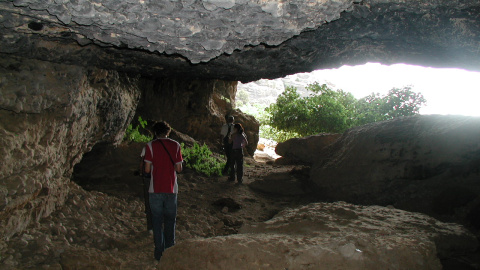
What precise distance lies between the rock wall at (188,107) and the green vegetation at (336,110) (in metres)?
2.00

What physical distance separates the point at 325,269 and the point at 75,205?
12.0 ft

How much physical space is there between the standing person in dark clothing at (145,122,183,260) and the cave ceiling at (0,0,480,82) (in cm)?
110

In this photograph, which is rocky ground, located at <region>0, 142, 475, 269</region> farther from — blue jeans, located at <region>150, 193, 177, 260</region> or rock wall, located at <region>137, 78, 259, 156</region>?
rock wall, located at <region>137, 78, 259, 156</region>

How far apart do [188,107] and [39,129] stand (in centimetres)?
817

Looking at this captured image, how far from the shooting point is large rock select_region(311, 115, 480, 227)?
14.6 ft

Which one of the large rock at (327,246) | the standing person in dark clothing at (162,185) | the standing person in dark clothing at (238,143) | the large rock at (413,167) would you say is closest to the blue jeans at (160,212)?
the standing person in dark clothing at (162,185)

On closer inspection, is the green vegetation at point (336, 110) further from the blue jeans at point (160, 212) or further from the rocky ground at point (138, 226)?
the blue jeans at point (160, 212)

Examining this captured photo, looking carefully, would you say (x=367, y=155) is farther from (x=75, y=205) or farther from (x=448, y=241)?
(x=75, y=205)

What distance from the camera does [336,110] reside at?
39.2 ft

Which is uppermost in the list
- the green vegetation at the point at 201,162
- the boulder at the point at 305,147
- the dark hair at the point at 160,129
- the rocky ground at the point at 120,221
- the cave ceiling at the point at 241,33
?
the cave ceiling at the point at 241,33

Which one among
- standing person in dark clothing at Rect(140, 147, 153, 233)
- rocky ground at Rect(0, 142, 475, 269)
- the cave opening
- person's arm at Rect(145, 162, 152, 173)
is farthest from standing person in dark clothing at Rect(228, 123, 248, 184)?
person's arm at Rect(145, 162, 152, 173)

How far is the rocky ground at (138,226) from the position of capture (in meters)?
2.68

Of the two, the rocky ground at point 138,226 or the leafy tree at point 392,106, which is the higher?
the leafy tree at point 392,106

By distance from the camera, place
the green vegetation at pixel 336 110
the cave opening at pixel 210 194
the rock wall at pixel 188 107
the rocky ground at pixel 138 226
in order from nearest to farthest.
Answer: the cave opening at pixel 210 194
the rocky ground at pixel 138 226
the rock wall at pixel 188 107
the green vegetation at pixel 336 110
